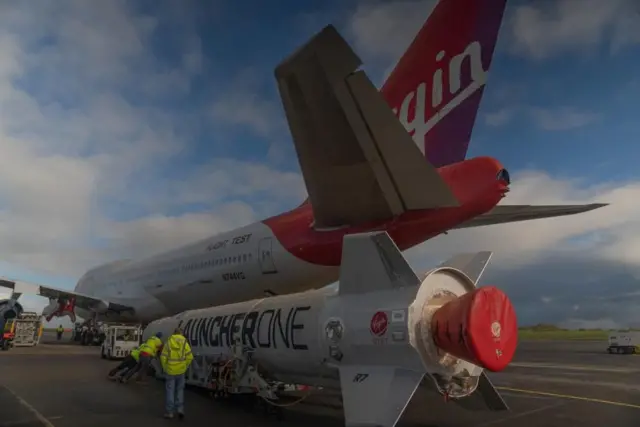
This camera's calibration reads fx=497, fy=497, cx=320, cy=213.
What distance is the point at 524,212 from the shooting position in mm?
10055

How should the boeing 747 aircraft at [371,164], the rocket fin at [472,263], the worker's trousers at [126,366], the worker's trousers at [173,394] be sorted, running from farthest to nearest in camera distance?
the worker's trousers at [126,366] → the worker's trousers at [173,394] → the rocket fin at [472,263] → the boeing 747 aircraft at [371,164]

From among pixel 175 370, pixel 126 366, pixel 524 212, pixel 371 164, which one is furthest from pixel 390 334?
pixel 126 366

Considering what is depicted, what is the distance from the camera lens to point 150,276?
2092cm

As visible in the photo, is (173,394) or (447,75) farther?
(447,75)

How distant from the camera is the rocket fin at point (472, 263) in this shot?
7445 millimetres

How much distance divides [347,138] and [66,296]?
2237 centimetres

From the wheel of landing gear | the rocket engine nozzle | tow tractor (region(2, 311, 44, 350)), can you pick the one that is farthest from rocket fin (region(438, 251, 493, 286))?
tow tractor (region(2, 311, 44, 350))

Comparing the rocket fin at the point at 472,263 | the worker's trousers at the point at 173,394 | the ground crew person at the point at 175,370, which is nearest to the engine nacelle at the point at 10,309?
the ground crew person at the point at 175,370

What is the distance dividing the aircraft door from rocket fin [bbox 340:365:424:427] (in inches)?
262

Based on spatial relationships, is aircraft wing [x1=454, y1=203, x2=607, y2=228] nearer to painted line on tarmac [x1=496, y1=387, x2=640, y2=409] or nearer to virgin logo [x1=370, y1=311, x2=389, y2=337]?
virgin logo [x1=370, y1=311, x2=389, y2=337]

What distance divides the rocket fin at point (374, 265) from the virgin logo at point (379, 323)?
0.37 meters

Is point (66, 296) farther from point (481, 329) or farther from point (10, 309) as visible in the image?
point (481, 329)

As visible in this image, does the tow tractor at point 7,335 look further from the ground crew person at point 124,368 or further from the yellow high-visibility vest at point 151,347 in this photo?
the yellow high-visibility vest at point 151,347

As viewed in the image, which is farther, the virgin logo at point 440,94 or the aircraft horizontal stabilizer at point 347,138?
the virgin logo at point 440,94
